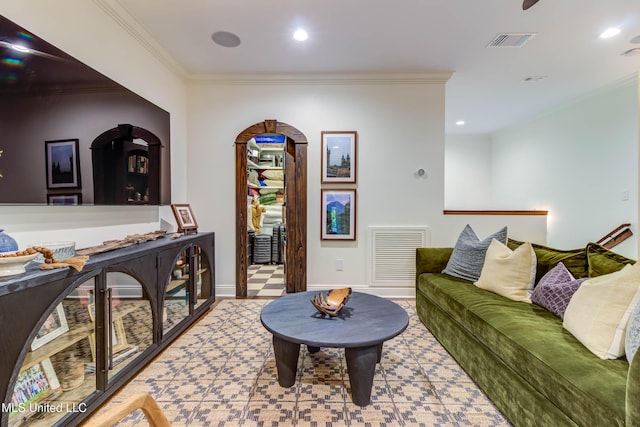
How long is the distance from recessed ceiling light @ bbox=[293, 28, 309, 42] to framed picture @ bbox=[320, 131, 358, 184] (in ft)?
3.42

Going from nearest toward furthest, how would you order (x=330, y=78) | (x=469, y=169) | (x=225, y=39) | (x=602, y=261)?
(x=602, y=261)
(x=225, y=39)
(x=330, y=78)
(x=469, y=169)

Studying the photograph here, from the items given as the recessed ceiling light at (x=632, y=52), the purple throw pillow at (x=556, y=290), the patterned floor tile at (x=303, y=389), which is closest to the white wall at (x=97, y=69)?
the patterned floor tile at (x=303, y=389)

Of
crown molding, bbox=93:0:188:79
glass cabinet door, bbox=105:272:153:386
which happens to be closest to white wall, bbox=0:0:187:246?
crown molding, bbox=93:0:188:79

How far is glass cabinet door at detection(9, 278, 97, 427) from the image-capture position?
1.26 metres

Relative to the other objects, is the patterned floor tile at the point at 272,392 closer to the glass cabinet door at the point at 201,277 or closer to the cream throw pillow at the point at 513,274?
the glass cabinet door at the point at 201,277

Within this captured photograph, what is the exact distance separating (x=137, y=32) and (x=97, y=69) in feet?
2.13

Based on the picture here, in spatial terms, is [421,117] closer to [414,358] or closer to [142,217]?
[414,358]

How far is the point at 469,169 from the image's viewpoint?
6359 millimetres

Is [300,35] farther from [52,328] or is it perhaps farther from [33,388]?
[33,388]

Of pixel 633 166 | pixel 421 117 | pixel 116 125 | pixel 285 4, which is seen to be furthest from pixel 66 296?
pixel 633 166

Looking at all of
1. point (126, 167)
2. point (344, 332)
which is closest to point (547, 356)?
point (344, 332)

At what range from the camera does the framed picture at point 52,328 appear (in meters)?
1.29

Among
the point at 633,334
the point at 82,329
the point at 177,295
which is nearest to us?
the point at 633,334

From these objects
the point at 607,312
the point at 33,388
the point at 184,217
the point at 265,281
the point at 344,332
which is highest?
the point at 184,217
